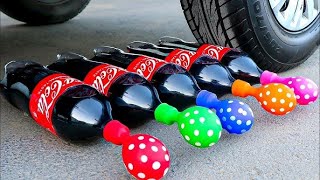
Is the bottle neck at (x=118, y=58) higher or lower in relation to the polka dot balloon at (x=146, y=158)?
lower

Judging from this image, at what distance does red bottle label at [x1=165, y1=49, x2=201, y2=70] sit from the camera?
1.07 meters

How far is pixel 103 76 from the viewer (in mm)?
965

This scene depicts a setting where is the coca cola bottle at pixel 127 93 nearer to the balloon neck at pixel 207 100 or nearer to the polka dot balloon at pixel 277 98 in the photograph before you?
the balloon neck at pixel 207 100

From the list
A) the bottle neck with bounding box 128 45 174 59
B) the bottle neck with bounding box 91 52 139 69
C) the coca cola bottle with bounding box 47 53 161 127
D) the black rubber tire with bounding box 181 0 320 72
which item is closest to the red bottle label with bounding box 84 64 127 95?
the coca cola bottle with bounding box 47 53 161 127

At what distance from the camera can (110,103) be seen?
0.87 metres

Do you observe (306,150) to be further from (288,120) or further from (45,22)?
(45,22)

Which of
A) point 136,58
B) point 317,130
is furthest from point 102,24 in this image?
point 317,130

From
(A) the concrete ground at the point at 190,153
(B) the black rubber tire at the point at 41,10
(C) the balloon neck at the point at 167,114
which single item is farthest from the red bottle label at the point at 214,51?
(B) the black rubber tire at the point at 41,10

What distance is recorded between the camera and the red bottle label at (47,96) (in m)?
0.83

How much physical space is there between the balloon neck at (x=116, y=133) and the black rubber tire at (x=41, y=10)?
149 cm

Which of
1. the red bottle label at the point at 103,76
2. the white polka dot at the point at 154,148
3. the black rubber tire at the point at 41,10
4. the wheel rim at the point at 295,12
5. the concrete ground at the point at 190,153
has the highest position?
the wheel rim at the point at 295,12

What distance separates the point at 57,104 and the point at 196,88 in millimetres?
307

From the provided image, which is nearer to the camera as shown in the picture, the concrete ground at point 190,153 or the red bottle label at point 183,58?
the concrete ground at point 190,153

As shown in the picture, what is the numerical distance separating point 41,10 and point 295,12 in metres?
1.35
